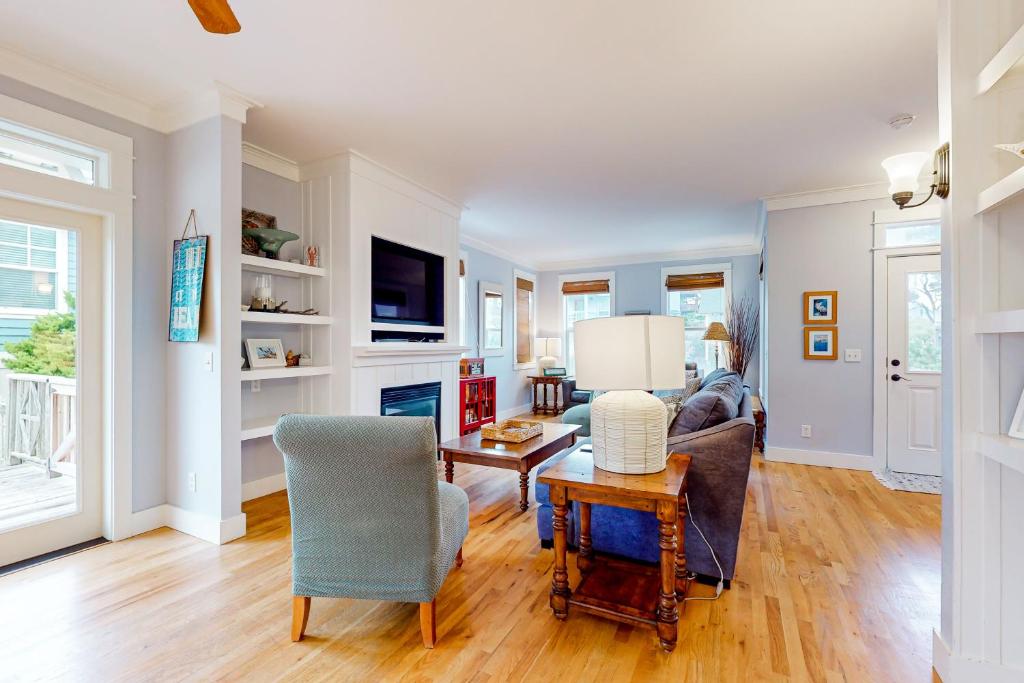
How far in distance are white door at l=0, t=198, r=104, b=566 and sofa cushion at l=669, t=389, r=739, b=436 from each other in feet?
10.6

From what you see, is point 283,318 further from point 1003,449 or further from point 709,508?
point 1003,449

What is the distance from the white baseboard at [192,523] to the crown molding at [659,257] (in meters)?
6.13

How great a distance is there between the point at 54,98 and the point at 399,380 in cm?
261

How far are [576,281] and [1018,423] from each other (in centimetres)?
658

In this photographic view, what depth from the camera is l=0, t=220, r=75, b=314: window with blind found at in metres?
2.37

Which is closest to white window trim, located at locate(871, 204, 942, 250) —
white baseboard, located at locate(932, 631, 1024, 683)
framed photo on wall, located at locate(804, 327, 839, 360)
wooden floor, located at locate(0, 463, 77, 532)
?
framed photo on wall, located at locate(804, 327, 839, 360)

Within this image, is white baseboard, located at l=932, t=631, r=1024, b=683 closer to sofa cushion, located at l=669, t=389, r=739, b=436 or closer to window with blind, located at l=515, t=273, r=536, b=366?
sofa cushion, located at l=669, t=389, r=739, b=436

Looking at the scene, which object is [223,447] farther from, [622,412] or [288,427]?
[622,412]

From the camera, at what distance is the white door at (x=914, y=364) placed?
3951 millimetres

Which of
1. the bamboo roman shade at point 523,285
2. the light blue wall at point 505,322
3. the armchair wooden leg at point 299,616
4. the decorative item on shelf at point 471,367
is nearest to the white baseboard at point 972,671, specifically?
the armchair wooden leg at point 299,616

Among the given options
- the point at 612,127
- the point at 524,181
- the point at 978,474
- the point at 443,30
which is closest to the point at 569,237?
the point at 524,181

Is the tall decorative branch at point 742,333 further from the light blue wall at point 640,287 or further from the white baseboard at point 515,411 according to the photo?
the white baseboard at point 515,411

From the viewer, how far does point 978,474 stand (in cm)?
147

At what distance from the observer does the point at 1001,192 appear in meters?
1.32
